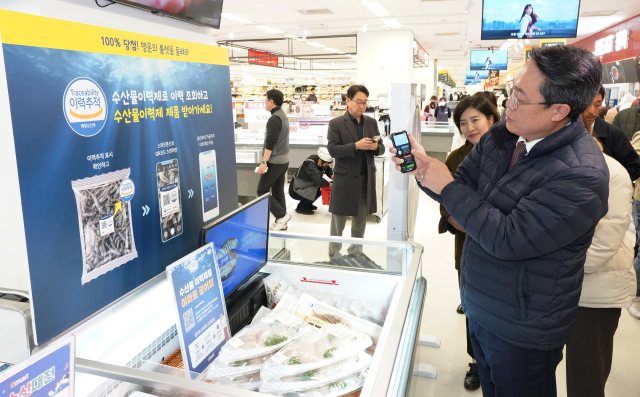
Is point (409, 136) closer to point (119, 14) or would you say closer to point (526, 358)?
point (526, 358)

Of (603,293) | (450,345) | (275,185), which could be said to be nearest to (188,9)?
(603,293)

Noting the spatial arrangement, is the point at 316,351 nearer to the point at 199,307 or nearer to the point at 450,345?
the point at 199,307

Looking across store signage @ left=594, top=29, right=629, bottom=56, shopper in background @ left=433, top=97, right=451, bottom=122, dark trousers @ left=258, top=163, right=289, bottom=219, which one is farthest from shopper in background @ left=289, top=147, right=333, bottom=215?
store signage @ left=594, top=29, right=629, bottom=56

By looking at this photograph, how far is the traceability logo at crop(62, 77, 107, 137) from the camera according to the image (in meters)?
1.33

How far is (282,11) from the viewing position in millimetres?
9094

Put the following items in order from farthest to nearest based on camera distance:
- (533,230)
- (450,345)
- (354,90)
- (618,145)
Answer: (354,90), (450,345), (618,145), (533,230)

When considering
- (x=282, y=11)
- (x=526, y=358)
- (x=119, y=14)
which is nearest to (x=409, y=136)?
(x=526, y=358)

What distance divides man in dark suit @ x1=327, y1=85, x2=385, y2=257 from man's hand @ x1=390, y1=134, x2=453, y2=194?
214cm

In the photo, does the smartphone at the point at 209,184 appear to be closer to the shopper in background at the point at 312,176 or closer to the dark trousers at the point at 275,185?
the dark trousers at the point at 275,185

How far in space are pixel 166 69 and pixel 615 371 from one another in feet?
9.90

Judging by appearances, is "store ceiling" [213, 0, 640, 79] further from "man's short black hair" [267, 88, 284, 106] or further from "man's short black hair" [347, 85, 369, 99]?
"man's short black hair" [347, 85, 369, 99]

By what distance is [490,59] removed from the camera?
485 inches

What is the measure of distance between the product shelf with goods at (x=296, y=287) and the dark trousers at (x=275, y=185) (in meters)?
3.21

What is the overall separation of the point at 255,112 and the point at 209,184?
341 inches
